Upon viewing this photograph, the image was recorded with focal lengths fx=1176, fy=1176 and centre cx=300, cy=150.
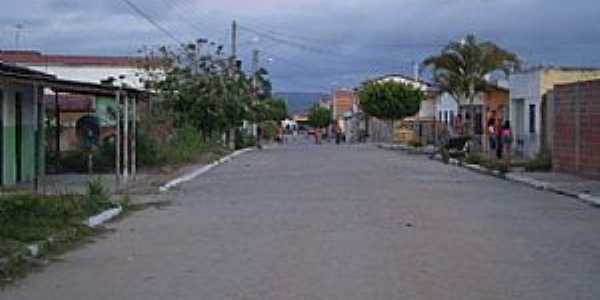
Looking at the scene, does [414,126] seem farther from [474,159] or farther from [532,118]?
[474,159]

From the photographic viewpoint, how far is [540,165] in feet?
126

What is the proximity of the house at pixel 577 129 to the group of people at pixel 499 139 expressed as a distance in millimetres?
5813

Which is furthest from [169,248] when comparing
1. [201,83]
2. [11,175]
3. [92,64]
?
[92,64]

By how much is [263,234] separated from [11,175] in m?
13.1

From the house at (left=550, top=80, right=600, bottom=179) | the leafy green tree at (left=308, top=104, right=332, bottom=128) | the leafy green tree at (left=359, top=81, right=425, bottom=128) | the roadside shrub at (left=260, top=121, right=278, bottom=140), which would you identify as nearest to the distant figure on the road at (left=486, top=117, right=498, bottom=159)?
the house at (left=550, top=80, right=600, bottom=179)

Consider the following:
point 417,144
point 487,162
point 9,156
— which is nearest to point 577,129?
point 487,162

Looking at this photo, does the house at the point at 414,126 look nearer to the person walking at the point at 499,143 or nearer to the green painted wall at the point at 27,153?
the person walking at the point at 499,143

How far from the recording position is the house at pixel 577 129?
32.2m

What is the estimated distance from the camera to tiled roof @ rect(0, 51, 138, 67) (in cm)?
6956

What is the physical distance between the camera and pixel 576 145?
34188 millimetres

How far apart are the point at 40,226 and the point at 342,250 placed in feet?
15.5

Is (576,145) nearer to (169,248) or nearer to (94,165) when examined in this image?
(94,165)

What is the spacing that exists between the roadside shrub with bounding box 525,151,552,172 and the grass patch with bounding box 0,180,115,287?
64.1 ft

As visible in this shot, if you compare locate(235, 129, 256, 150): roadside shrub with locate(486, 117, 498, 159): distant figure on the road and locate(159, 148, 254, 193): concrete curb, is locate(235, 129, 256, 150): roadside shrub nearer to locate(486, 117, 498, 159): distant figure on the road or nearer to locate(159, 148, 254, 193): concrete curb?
locate(159, 148, 254, 193): concrete curb
